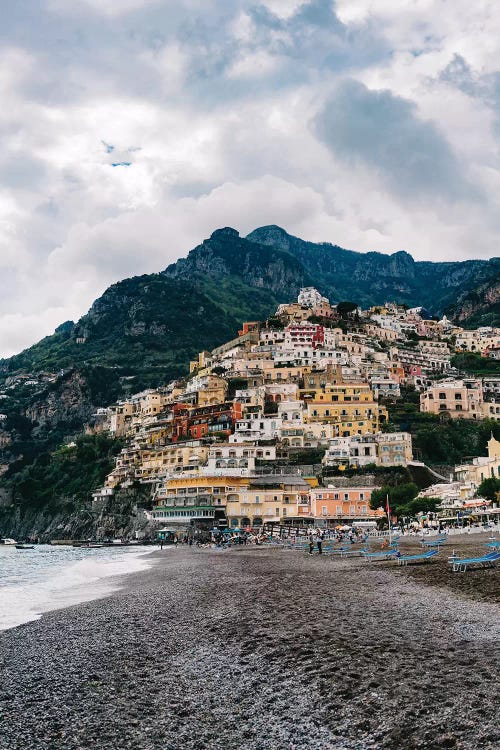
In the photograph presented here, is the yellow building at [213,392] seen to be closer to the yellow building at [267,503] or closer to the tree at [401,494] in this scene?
the yellow building at [267,503]

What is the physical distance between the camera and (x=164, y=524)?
318 ft

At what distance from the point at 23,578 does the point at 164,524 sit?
54.6 metres

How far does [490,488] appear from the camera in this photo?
6078cm

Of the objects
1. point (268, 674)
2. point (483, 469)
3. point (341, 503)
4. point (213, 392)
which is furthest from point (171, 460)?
point (268, 674)

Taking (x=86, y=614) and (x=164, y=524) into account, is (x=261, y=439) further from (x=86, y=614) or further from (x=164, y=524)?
(x=86, y=614)

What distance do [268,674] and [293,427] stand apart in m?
95.7

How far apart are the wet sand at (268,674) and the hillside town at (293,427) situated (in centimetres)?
4327

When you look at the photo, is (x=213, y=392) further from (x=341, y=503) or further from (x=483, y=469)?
(x=483, y=469)

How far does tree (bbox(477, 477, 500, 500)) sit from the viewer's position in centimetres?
6050

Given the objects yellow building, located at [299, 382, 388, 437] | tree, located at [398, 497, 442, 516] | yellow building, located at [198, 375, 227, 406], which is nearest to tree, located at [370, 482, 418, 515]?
tree, located at [398, 497, 442, 516]

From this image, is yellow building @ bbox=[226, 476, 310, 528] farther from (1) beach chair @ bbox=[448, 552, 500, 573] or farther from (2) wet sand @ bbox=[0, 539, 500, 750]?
(2) wet sand @ bbox=[0, 539, 500, 750]

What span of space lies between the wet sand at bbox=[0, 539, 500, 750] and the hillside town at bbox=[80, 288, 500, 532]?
142 ft

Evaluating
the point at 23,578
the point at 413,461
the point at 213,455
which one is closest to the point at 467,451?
the point at 413,461

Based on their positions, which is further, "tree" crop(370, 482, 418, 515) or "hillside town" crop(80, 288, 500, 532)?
"hillside town" crop(80, 288, 500, 532)
